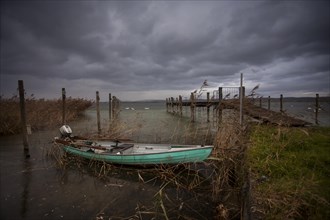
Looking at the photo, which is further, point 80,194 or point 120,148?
point 120,148

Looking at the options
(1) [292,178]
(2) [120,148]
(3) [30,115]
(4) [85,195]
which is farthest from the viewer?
(3) [30,115]

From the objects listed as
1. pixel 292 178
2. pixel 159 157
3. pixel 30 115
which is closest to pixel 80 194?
pixel 159 157

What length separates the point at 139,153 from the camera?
7930 millimetres

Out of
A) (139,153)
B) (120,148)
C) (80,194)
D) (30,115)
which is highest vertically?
(30,115)

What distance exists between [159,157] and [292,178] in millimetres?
4096

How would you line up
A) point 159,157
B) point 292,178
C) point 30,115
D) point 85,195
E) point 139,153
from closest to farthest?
point 292,178 → point 85,195 → point 159,157 → point 139,153 → point 30,115

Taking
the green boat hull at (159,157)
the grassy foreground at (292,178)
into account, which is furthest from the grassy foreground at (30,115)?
the grassy foreground at (292,178)

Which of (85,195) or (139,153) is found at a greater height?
(139,153)

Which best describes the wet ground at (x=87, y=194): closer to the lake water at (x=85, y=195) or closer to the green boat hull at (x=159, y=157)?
the lake water at (x=85, y=195)

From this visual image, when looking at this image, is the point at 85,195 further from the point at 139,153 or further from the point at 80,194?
the point at 139,153

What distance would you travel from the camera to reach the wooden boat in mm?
7117

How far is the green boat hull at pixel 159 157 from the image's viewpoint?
6.95 metres

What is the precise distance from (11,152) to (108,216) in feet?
29.2

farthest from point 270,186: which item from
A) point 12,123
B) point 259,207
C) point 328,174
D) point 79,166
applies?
point 12,123
